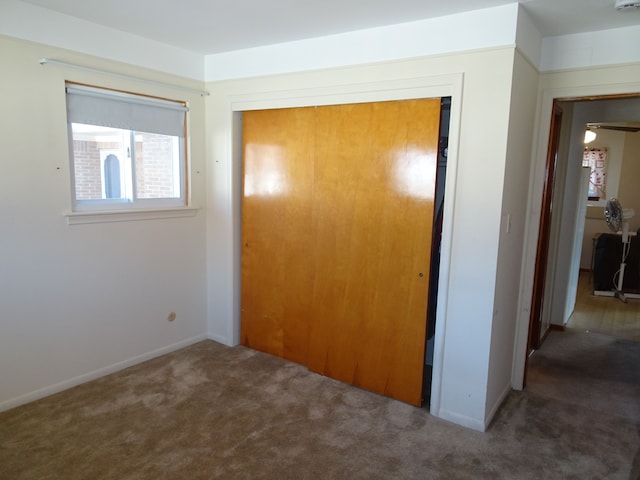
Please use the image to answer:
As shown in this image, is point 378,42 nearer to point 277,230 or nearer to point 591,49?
point 591,49

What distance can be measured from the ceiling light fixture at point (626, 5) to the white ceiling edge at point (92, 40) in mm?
2916

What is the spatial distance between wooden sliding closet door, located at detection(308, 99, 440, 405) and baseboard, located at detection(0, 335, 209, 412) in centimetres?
127

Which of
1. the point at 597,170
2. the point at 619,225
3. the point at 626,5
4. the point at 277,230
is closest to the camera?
the point at 626,5

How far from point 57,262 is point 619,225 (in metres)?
6.32

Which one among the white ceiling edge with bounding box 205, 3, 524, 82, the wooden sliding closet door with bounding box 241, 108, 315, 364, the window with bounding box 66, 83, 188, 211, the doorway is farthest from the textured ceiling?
the doorway

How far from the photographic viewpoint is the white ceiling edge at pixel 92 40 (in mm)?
2523

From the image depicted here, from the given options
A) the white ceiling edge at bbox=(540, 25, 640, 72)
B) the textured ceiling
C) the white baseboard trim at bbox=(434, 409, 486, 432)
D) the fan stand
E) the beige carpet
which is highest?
the textured ceiling

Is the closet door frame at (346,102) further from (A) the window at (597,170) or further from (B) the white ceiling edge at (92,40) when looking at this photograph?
(A) the window at (597,170)

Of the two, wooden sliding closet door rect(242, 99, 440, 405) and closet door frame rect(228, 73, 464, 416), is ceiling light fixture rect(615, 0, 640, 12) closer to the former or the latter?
closet door frame rect(228, 73, 464, 416)

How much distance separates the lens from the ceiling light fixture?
2102 mm

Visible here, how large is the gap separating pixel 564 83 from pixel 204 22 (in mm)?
2364

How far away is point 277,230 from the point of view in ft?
11.4

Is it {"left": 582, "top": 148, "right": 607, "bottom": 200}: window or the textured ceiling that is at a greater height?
the textured ceiling

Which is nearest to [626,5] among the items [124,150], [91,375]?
[124,150]
